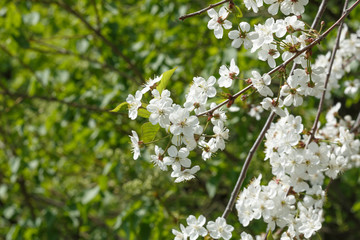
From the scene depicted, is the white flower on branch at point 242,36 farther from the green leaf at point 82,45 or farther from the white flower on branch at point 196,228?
the green leaf at point 82,45

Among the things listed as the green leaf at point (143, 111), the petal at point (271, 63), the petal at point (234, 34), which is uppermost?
the petal at point (234, 34)

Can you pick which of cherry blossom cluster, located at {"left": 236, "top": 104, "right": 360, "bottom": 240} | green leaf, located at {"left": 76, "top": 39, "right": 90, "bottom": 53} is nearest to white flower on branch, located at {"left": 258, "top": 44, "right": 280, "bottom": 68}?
cherry blossom cluster, located at {"left": 236, "top": 104, "right": 360, "bottom": 240}

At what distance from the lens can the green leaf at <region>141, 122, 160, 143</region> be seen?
1261 millimetres

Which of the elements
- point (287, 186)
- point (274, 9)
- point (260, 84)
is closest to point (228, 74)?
point (260, 84)

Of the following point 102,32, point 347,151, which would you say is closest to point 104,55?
point 102,32

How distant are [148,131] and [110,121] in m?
1.88

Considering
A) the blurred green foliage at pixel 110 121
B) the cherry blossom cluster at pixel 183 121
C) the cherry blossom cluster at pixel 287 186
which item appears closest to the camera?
the cherry blossom cluster at pixel 183 121

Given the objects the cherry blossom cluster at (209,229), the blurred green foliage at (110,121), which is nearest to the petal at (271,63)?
the cherry blossom cluster at (209,229)

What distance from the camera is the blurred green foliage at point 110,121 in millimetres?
2564

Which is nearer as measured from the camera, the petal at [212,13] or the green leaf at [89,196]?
the petal at [212,13]

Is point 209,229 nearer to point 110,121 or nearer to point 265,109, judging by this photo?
point 265,109

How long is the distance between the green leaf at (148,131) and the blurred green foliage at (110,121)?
1148 millimetres

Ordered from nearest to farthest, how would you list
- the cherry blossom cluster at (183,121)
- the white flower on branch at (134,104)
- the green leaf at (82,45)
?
the cherry blossom cluster at (183,121), the white flower on branch at (134,104), the green leaf at (82,45)

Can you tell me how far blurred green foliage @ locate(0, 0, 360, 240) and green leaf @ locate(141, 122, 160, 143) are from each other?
1.15 m
